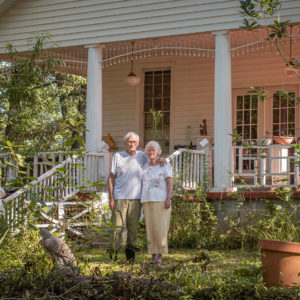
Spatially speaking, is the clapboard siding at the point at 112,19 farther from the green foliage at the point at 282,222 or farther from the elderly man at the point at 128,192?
the elderly man at the point at 128,192

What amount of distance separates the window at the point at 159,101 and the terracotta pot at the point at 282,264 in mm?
8156

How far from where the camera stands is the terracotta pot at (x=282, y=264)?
5.21 meters

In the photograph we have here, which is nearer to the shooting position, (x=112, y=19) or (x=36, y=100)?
(x=112, y=19)

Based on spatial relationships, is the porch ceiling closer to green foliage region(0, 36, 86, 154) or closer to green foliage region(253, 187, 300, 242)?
green foliage region(0, 36, 86, 154)

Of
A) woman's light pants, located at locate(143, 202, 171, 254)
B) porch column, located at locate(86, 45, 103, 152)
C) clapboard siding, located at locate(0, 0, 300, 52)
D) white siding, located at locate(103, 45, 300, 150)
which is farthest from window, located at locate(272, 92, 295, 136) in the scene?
woman's light pants, located at locate(143, 202, 171, 254)

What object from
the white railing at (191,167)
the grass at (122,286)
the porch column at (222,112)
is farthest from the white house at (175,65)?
the grass at (122,286)

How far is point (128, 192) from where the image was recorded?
7156mm

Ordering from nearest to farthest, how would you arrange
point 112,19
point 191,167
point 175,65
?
point 191,167 → point 112,19 → point 175,65

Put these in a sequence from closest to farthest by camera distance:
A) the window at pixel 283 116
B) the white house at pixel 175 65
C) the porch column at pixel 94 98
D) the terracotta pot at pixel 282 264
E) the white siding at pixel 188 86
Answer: the terracotta pot at pixel 282 264
the white house at pixel 175 65
the porch column at pixel 94 98
the window at pixel 283 116
the white siding at pixel 188 86

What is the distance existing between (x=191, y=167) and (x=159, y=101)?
3.85 m

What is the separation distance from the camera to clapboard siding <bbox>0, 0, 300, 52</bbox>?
10.2m

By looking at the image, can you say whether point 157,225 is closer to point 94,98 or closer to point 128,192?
point 128,192

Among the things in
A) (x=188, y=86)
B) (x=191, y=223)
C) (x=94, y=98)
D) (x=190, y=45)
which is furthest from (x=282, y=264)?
(x=188, y=86)

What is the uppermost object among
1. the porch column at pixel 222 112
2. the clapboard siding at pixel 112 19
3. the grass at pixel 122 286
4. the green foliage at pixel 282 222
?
the clapboard siding at pixel 112 19
